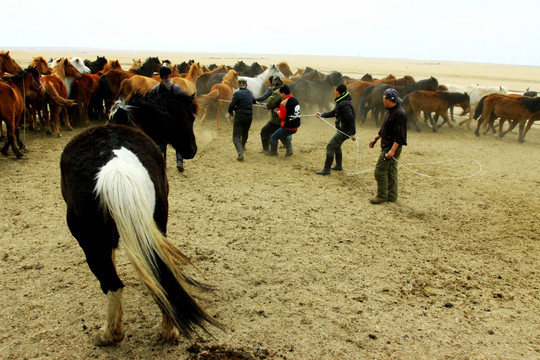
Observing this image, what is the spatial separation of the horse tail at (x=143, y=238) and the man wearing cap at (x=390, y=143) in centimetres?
407

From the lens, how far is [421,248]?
4.44m

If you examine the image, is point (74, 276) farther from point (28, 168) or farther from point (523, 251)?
point (523, 251)

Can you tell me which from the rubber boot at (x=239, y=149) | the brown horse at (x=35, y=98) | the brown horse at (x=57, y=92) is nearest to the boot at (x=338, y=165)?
the rubber boot at (x=239, y=149)

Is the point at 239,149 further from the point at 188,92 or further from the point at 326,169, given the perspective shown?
the point at 188,92

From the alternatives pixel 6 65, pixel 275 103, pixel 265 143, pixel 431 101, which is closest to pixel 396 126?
pixel 275 103

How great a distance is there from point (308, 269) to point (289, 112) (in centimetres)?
445

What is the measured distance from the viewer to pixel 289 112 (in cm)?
761

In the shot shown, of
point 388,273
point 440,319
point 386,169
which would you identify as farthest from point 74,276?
point 386,169

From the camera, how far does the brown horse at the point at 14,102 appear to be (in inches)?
268

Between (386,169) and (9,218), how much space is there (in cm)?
551

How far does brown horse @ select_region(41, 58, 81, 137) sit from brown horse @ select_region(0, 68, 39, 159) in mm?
441

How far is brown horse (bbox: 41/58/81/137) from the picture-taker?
28.1ft

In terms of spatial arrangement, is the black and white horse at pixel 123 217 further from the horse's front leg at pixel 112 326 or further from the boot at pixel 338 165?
the boot at pixel 338 165

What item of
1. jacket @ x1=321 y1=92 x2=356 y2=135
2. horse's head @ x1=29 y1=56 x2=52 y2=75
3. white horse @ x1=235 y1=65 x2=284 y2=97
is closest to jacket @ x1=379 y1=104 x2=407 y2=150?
jacket @ x1=321 y1=92 x2=356 y2=135
